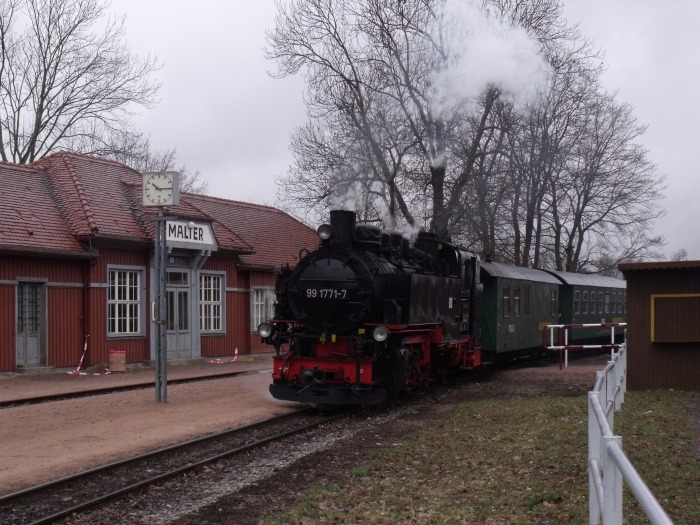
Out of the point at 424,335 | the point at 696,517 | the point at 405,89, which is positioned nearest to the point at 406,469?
the point at 696,517

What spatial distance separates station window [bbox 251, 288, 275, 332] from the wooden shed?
1380cm

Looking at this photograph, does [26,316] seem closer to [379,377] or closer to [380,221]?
[379,377]

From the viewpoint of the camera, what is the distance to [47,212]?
2067cm

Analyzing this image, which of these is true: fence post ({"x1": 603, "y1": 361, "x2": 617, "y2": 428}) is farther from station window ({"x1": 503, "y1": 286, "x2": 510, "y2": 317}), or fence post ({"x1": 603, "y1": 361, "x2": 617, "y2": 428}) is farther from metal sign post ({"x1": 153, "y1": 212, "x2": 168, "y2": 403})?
station window ({"x1": 503, "y1": 286, "x2": 510, "y2": 317})

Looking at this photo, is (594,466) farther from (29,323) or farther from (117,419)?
(29,323)

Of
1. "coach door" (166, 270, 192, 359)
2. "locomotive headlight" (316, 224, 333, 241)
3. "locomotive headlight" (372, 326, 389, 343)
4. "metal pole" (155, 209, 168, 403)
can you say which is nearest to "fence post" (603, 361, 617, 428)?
"locomotive headlight" (372, 326, 389, 343)

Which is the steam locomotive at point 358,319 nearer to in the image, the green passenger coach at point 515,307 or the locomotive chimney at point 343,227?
the locomotive chimney at point 343,227

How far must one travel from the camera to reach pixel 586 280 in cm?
2731

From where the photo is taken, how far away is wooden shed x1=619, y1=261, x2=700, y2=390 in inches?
579

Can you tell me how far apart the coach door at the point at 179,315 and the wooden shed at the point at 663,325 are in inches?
490

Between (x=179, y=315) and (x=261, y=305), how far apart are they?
448 centimetres

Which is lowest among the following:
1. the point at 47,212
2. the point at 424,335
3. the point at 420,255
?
the point at 424,335

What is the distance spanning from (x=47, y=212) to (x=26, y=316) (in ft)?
9.96

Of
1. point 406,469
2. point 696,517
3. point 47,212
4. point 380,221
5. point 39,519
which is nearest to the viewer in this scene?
point 696,517
